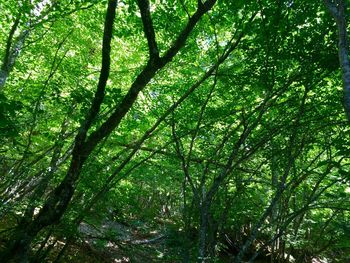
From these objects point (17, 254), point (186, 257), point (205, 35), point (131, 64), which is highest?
point (131, 64)

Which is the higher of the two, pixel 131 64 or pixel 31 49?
pixel 131 64

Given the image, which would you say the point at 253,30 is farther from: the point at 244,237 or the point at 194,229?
the point at 244,237

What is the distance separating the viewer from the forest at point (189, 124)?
3416 millimetres

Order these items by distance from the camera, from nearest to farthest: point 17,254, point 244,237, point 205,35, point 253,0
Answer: point 17,254 → point 253,0 → point 205,35 → point 244,237

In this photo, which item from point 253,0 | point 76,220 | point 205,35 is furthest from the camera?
point 205,35

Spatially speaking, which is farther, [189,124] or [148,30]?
[189,124]

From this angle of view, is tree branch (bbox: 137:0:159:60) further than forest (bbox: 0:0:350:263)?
Result: No

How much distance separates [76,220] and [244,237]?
26.7 ft

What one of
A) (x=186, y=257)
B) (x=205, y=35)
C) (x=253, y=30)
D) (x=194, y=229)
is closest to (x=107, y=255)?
(x=194, y=229)

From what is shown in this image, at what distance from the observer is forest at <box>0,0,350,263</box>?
3.42m

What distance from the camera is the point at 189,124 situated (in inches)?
251

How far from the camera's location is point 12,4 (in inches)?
260

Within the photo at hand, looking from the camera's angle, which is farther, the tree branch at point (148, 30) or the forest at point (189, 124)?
the forest at point (189, 124)

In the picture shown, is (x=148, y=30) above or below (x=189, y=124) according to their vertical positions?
below
